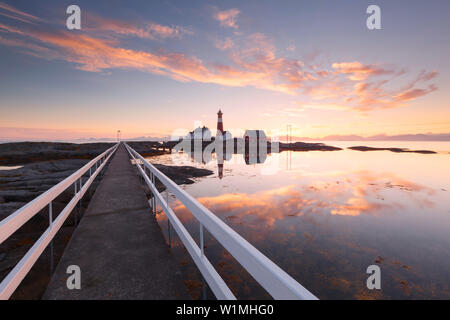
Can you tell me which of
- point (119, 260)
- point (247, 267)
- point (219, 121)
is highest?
point (219, 121)

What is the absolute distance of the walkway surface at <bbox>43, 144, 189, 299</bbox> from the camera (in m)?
2.88

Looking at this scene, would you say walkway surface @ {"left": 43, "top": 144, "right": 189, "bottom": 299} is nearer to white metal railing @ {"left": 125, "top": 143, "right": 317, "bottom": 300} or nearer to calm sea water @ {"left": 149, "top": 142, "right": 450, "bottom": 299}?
white metal railing @ {"left": 125, "top": 143, "right": 317, "bottom": 300}

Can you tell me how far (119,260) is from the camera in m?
3.64

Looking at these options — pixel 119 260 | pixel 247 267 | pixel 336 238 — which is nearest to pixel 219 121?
pixel 336 238

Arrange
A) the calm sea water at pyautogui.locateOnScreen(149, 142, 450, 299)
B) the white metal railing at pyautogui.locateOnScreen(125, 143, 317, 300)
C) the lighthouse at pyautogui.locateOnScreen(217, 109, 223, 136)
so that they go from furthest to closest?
the lighthouse at pyautogui.locateOnScreen(217, 109, 223, 136) < the calm sea water at pyautogui.locateOnScreen(149, 142, 450, 299) < the white metal railing at pyautogui.locateOnScreen(125, 143, 317, 300)

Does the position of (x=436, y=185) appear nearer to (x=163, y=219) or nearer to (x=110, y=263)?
(x=163, y=219)

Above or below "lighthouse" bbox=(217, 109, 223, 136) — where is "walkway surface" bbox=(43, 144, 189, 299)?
below

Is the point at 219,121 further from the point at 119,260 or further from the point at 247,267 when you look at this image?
the point at 247,267

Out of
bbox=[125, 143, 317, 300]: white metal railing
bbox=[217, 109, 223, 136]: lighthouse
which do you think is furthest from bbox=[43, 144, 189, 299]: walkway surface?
bbox=[217, 109, 223, 136]: lighthouse

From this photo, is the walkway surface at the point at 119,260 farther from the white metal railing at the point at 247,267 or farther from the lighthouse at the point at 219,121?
the lighthouse at the point at 219,121

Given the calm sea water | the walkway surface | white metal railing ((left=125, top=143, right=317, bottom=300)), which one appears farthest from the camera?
the calm sea water

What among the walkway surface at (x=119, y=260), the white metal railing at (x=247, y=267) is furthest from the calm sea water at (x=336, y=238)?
the white metal railing at (x=247, y=267)

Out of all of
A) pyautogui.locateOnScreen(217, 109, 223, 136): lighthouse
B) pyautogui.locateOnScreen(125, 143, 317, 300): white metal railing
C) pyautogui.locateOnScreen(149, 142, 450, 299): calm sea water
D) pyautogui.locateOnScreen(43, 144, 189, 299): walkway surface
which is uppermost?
pyautogui.locateOnScreen(217, 109, 223, 136): lighthouse
